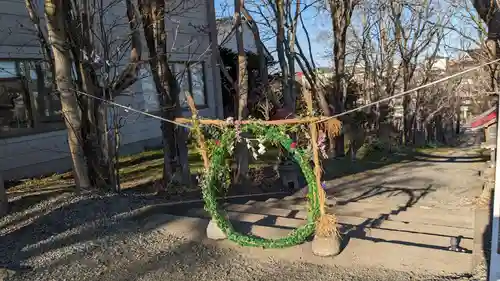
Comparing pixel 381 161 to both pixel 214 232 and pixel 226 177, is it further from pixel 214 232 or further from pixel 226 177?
pixel 214 232

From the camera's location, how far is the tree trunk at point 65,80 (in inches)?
237

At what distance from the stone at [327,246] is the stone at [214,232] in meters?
1.12

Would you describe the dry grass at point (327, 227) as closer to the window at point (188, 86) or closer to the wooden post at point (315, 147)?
the wooden post at point (315, 147)

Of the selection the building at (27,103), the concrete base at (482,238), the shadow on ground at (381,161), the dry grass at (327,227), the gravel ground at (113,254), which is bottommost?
the shadow on ground at (381,161)

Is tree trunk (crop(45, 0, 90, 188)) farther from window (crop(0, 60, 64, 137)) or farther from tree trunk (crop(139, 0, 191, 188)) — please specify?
window (crop(0, 60, 64, 137))

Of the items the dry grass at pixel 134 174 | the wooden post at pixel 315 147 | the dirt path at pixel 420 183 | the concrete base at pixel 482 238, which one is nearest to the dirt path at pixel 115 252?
the concrete base at pixel 482 238

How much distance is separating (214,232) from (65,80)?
330 centimetres

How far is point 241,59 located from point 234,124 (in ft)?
14.2

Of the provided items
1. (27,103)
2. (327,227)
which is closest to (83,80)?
(27,103)

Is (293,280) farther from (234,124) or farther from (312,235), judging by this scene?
(234,124)

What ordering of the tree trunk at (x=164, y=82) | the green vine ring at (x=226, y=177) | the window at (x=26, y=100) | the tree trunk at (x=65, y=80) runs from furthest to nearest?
the window at (x=26, y=100) → the tree trunk at (x=164, y=82) → the tree trunk at (x=65, y=80) → the green vine ring at (x=226, y=177)

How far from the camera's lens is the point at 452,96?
3167cm

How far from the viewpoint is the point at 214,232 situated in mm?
4848

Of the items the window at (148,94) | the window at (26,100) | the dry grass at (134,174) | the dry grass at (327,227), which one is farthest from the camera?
the window at (148,94)
